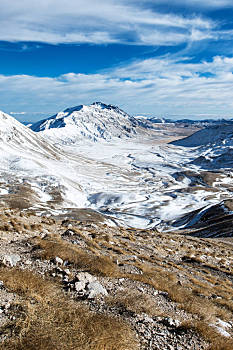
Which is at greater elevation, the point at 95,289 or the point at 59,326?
the point at 59,326

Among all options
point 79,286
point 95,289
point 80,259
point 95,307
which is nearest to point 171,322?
point 95,307

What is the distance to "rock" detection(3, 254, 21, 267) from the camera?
11922mm

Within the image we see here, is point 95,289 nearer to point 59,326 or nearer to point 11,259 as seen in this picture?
point 59,326

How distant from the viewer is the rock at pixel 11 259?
39.1 ft

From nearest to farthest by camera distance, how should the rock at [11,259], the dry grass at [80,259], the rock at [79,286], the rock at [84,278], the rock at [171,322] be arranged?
the rock at [171,322] < the rock at [79,286] < the rock at [84,278] < the rock at [11,259] < the dry grass at [80,259]

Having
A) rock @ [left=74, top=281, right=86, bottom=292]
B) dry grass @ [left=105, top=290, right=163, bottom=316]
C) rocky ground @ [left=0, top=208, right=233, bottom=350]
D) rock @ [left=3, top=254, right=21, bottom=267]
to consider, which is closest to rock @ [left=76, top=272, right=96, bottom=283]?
rocky ground @ [left=0, top=208, right=233, bottom=350]

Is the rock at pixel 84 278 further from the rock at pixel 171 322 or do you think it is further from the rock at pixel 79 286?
the rock at pixel 171 322

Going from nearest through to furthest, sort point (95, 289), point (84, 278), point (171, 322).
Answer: point (171, 322)
point (95, 289)
point (84, 278)

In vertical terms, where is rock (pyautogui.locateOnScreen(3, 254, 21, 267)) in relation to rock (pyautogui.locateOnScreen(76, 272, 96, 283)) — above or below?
above

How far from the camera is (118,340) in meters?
7.65

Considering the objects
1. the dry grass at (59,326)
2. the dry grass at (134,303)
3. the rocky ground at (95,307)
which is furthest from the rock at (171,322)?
the dry grass at (59,326)

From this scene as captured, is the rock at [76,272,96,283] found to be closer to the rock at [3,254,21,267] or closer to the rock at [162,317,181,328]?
the rock at [3,254,21,267]

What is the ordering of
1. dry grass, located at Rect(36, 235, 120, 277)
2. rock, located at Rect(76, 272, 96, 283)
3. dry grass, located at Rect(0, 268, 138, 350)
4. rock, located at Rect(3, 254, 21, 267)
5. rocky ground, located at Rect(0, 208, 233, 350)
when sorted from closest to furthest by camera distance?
dry grass, located at Rect(0, 268, 138, 350) < rocky ground, located at Rect(0, 208, 233, 350) < rock, located at Rect(76, 272, 96, 283) < rock, located at Rect(3, 254, 21, 267) < dry grass, located at Rect(36, 235, 120, 277)

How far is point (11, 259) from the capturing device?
12344 mm
